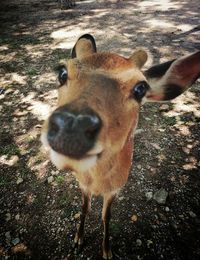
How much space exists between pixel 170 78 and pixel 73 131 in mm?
1479

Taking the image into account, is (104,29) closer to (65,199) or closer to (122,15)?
(122,15)

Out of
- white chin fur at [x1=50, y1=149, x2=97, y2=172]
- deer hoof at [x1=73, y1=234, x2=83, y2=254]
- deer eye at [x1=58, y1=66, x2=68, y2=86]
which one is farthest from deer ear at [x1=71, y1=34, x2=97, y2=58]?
deer hoof at [x1=73, y1=234, x2=83, y2=254]

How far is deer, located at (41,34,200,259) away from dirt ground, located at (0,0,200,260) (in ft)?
1.34

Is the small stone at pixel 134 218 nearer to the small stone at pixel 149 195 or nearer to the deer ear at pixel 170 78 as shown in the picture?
the small stone at pixel 149 195

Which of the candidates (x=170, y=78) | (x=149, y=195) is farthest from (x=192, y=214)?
(x=170, y=78)

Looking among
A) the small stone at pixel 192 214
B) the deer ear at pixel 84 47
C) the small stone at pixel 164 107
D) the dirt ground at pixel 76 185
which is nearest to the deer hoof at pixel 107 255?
the dirt ground at pixel 76 185

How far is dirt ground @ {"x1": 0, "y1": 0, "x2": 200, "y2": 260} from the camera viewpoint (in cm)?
338

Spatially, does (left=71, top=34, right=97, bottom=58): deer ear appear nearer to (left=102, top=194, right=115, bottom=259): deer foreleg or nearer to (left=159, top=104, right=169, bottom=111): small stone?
(left=102, top=194, right=115, bottom=259): deer foreleg

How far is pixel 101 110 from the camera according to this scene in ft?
6.16

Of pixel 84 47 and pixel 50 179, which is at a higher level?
pixel 84 47

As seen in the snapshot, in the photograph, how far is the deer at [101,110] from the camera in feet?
5.59

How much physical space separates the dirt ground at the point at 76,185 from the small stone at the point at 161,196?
0.02m

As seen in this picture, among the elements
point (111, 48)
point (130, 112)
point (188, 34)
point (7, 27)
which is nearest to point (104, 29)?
point (111, 48)

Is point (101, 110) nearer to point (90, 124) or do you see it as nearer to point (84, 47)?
Result: point (90, 124)
